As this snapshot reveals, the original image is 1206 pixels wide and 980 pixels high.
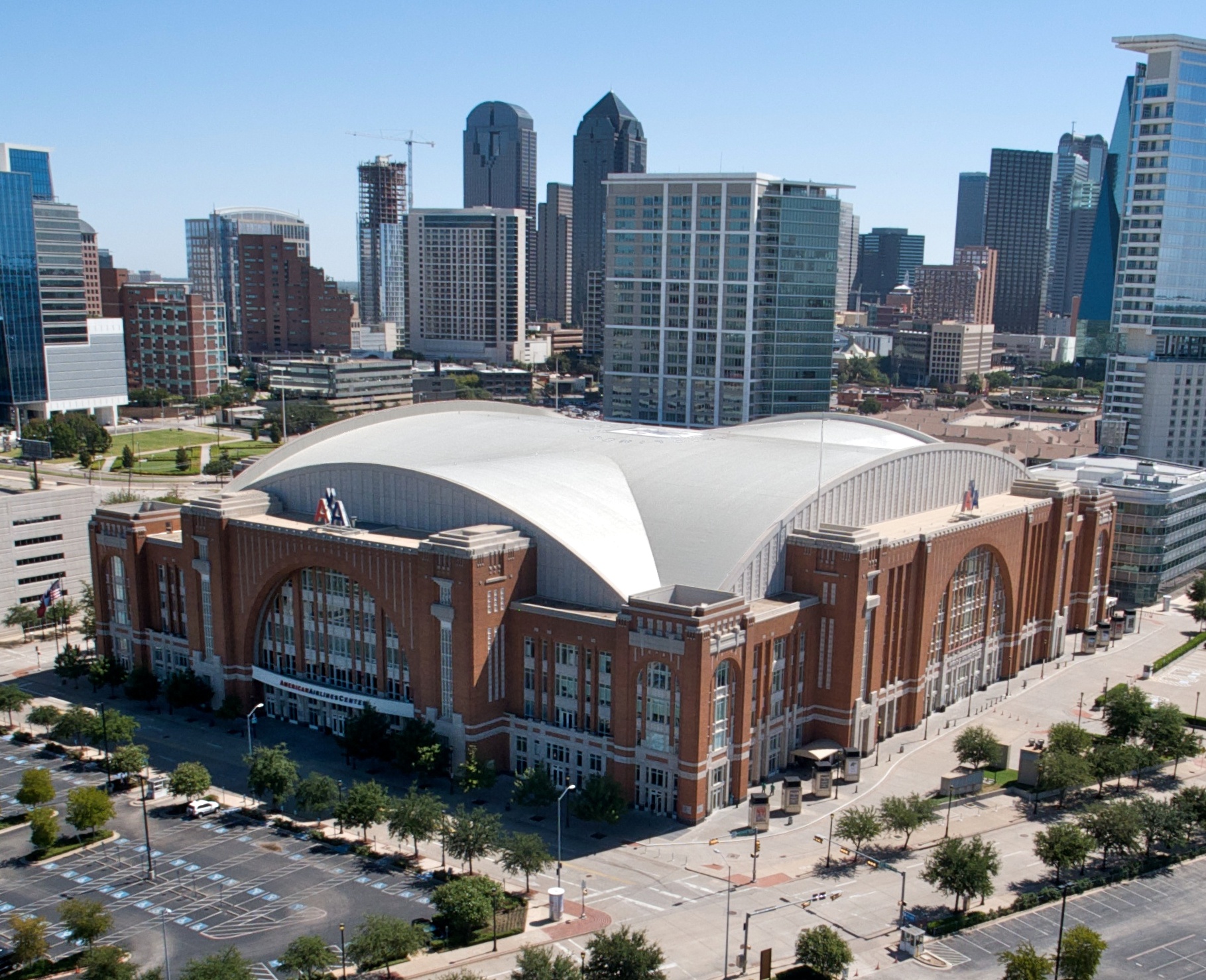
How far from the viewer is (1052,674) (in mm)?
109500

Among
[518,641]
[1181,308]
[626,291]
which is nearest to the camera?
[518,641]

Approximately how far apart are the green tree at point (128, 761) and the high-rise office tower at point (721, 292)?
121 meters

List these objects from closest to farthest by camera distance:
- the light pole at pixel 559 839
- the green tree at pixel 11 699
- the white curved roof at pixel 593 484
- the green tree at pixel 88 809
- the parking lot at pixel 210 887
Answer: the parking lot at pixel 210 887, the light pole at pixel 559 839, the green tree at pixel 88 809, the white curved roof at pixel 593 484, the green tree at pixel 11 699

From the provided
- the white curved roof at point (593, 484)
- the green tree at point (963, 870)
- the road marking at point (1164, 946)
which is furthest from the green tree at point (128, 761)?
the road marking at point (1164, 946)

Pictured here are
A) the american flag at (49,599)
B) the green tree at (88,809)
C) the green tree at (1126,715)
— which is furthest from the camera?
the american flag at (49,599)

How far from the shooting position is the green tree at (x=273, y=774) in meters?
76.1

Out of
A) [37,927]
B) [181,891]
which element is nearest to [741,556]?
[181,891]

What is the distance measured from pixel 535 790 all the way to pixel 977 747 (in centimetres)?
3176

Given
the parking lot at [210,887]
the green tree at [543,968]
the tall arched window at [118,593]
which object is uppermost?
the tall arched window at [118,593]

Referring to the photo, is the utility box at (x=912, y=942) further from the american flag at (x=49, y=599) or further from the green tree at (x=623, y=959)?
the american flag at (x=49, y=599)

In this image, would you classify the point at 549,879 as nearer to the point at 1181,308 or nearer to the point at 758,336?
the point at 758,336

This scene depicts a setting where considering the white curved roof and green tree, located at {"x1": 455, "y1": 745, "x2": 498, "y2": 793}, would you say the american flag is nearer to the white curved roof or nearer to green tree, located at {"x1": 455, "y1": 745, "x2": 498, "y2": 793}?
the white curved roof

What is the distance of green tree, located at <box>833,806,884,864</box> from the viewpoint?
7050cm

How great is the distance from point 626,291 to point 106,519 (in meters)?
106
